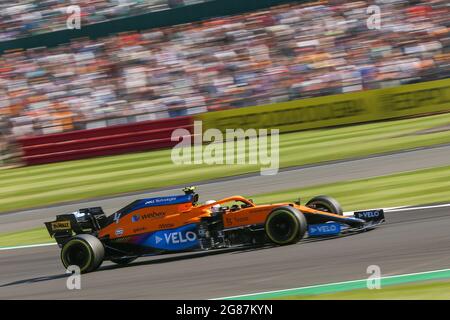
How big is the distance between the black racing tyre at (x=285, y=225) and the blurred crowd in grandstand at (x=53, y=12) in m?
20.2

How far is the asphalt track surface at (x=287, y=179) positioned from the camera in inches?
654

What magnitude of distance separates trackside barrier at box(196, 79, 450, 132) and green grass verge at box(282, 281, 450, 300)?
16.6m

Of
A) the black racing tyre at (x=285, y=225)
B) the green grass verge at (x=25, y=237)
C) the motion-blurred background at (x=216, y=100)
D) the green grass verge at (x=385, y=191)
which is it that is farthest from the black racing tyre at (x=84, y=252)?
the green grass verge at (x=385, y=191)

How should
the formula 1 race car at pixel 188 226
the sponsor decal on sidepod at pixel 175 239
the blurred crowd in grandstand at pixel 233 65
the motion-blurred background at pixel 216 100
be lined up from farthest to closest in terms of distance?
the blurred crowd in grandstand at pixel 233 65, the motion-blurred background at pixel 216 100, the sponsor decal on sidepod at pixel 175 239, the formula 1 race car at pixel 188 226

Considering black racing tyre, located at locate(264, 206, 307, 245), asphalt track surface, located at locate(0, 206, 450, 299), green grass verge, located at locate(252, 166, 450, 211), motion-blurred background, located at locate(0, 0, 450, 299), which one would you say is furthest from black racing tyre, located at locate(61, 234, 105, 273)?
green grass verge, located at locate(252, 166, 450, 211)

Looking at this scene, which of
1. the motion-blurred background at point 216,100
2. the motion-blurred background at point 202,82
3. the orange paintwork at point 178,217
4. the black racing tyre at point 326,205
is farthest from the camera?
the motion-blurred background at point 202,82

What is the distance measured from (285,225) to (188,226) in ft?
4.19

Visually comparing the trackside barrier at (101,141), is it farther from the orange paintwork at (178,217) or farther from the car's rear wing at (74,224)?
the orange paintwork at (178,217)

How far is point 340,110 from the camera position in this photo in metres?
24.3

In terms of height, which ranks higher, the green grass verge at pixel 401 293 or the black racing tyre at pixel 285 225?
the black racing tyre at pixel 285 225

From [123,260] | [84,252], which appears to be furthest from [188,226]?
[84,252]

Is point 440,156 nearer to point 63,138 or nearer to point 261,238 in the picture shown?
point 261,238

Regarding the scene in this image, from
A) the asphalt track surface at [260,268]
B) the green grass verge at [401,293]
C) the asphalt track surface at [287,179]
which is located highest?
the asphalt track surface at [287,179]
